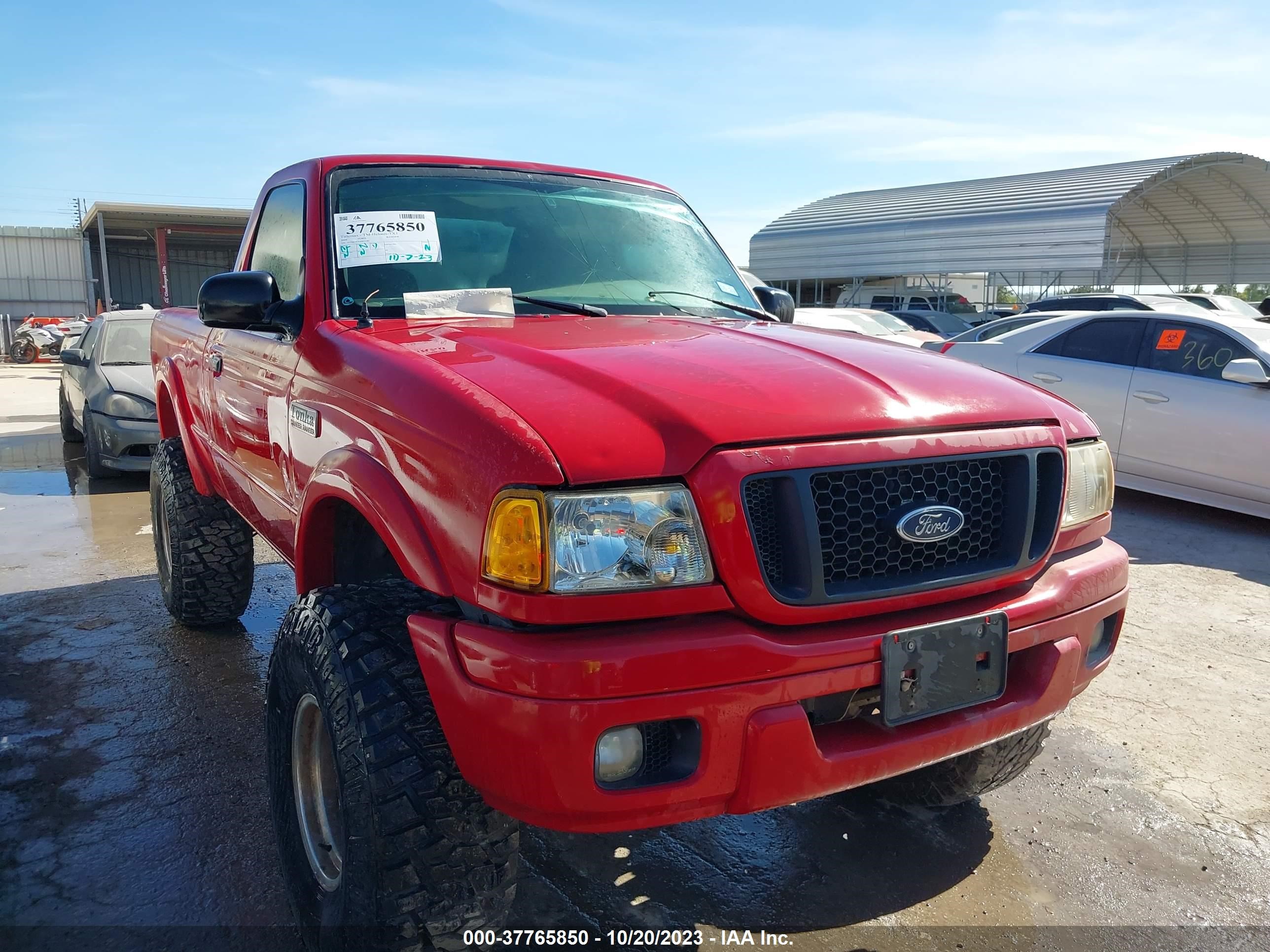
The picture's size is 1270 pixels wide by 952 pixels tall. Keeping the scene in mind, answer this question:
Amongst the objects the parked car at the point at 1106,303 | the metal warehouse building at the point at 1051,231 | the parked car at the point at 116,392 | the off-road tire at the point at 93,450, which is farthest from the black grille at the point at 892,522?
the metal warehouse building at the point at 1051,231

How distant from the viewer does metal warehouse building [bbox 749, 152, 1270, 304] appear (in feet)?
90.2

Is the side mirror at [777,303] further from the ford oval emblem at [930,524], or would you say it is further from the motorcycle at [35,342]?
the motorcycle at [35,342]

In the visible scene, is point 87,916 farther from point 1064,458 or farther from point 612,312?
point 1064,458

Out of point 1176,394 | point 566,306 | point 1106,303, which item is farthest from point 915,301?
point 566,306

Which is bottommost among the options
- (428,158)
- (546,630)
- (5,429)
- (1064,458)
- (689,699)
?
(5,429)

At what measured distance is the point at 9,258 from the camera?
115ft

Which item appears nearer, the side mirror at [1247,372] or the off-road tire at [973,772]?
the off-road tire at [973,772]

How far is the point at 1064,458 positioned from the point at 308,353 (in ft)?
6.44

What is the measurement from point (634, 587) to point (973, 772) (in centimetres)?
153

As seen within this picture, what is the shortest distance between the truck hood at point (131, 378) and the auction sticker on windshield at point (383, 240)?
5.93 m

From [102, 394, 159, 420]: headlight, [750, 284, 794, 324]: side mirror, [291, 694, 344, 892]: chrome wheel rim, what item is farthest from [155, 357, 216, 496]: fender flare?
[102, 394, 159, 420]: headlight

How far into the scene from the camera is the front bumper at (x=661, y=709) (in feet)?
5.50

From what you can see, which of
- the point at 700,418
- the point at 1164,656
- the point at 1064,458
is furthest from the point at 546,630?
the point at 1164,656

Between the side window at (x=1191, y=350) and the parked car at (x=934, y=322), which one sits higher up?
the side window at (x=1191, y=350)
